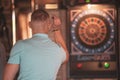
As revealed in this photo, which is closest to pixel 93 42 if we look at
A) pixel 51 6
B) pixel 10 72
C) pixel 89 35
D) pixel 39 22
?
pixel 89 35

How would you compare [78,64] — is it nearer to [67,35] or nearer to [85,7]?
[67,35]

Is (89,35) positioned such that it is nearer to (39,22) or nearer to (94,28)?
(94,28)

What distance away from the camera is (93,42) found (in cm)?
532

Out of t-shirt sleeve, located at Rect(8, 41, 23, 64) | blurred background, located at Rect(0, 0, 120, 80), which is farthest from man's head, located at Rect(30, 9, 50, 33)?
blurred background, located at Rect(0, 0, 120, 80)

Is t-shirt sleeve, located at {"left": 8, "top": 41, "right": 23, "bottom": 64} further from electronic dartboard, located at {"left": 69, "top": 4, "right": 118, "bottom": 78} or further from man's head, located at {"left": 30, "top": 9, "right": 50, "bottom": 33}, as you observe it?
electronic dartboard, located at {"left": 69, "top": 4, "right": 118, "bottom": 78}

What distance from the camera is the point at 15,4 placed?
560 cm

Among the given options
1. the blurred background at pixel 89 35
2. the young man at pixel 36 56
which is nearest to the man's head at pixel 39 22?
the young man at pixel 36 56

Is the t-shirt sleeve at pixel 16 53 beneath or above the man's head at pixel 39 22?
beneath

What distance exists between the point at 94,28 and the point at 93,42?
190mm

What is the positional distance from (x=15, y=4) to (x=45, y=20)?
3.03 m

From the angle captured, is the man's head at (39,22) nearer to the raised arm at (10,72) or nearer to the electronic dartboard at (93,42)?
the raised arm at (10,72)

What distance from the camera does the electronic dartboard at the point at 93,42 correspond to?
208 inches

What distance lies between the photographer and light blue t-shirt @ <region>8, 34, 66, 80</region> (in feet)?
8.38

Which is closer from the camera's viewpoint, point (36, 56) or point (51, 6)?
point (36, 56)
